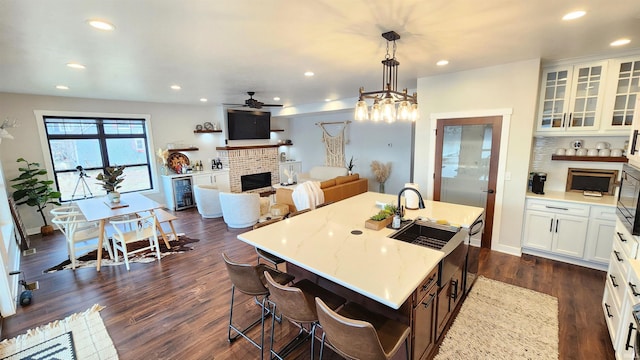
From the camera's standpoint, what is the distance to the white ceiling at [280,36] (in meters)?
1.88

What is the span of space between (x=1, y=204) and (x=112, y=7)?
4239 mm

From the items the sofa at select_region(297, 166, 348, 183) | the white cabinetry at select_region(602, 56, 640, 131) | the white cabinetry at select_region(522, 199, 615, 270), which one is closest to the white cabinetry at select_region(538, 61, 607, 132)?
the white cabinetry at select_region(602, 56, 640, 131)

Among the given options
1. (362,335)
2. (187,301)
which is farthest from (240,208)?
(362,335)

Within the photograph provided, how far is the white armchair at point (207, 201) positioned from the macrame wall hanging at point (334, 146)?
382cm

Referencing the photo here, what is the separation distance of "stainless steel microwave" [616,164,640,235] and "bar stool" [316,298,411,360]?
1.87m

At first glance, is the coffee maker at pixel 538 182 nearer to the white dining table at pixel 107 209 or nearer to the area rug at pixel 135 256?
the area rug at pixel 135 256

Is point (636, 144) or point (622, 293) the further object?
point (636, 144)

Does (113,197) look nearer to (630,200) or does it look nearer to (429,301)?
(429,301)

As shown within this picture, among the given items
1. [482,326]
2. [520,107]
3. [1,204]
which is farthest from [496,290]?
[1,204]

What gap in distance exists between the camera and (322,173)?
818cm

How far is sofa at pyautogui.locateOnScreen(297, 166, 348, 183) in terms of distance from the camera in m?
7.83

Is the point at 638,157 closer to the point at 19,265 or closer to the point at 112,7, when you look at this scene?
the point at 112,7

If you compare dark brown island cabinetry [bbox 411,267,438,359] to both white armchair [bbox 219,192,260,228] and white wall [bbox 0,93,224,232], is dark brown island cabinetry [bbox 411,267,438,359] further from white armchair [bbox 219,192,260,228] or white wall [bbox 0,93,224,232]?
white wall [bbox 0,93,224,232]

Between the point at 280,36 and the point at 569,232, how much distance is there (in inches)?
161
